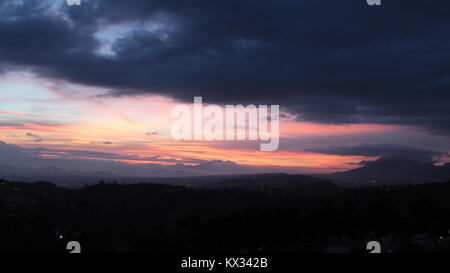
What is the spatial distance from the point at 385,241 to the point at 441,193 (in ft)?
256

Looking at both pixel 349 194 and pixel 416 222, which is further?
pixel 349 194

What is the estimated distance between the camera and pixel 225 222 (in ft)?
299

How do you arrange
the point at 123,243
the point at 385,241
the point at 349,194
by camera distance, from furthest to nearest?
the point at 349,194 → the point at 123,243 → the point at 385,241

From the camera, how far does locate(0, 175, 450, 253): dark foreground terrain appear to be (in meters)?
78.2

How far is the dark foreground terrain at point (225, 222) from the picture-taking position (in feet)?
257

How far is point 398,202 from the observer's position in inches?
5153
